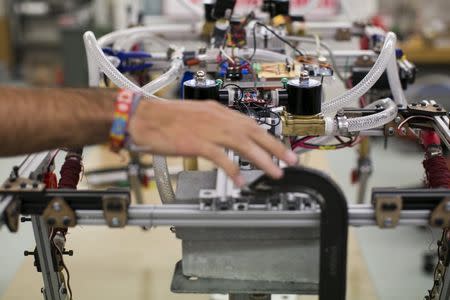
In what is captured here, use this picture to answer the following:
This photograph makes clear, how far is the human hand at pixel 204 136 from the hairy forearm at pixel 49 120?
6 cm

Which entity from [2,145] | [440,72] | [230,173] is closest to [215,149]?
[230,173]

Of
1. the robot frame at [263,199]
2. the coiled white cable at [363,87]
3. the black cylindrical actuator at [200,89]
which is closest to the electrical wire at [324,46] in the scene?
the robot frame at [263,199]

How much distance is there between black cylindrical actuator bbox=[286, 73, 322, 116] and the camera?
1.22m

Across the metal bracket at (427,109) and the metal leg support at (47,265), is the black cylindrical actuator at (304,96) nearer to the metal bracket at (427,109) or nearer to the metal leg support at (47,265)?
the metal bracket at (427,109)

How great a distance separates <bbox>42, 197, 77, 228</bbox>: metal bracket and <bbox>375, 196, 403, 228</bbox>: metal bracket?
0.53 meters

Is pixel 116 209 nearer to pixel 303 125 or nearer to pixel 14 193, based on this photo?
pixel 14 193

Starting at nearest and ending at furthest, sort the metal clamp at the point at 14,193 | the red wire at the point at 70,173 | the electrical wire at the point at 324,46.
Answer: the metal clamp at the point at 14,193
the red wire at the point at 70,173
the electrical wire at the point at 324,46

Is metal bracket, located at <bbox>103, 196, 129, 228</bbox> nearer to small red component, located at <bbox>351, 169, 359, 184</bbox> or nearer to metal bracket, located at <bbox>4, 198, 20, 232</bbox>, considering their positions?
metal bracket, located at <bbox>4, 198, 20, 232</bbox>

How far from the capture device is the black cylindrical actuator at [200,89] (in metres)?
1.23

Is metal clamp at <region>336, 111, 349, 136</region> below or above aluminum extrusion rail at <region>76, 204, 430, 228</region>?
above

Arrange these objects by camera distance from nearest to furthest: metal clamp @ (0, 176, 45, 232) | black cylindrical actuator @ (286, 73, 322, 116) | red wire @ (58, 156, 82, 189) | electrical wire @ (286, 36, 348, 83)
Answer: metal clamp @ (0, 176, 45, 232)
black cylindrical actuator @ (286, 73, 322, 116)
red wire @ (58, 156, 82, 189)
electrical wire @ (286, 36, 348, 83)

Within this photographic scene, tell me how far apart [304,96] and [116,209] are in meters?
0.45

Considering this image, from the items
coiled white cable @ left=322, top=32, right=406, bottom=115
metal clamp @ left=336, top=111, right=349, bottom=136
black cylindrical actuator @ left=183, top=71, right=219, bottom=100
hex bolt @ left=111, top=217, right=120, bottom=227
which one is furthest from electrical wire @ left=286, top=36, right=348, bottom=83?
hex bolt @ left=111, top=217, right=120, bottom=227

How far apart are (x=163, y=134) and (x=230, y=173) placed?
0.12 metres
